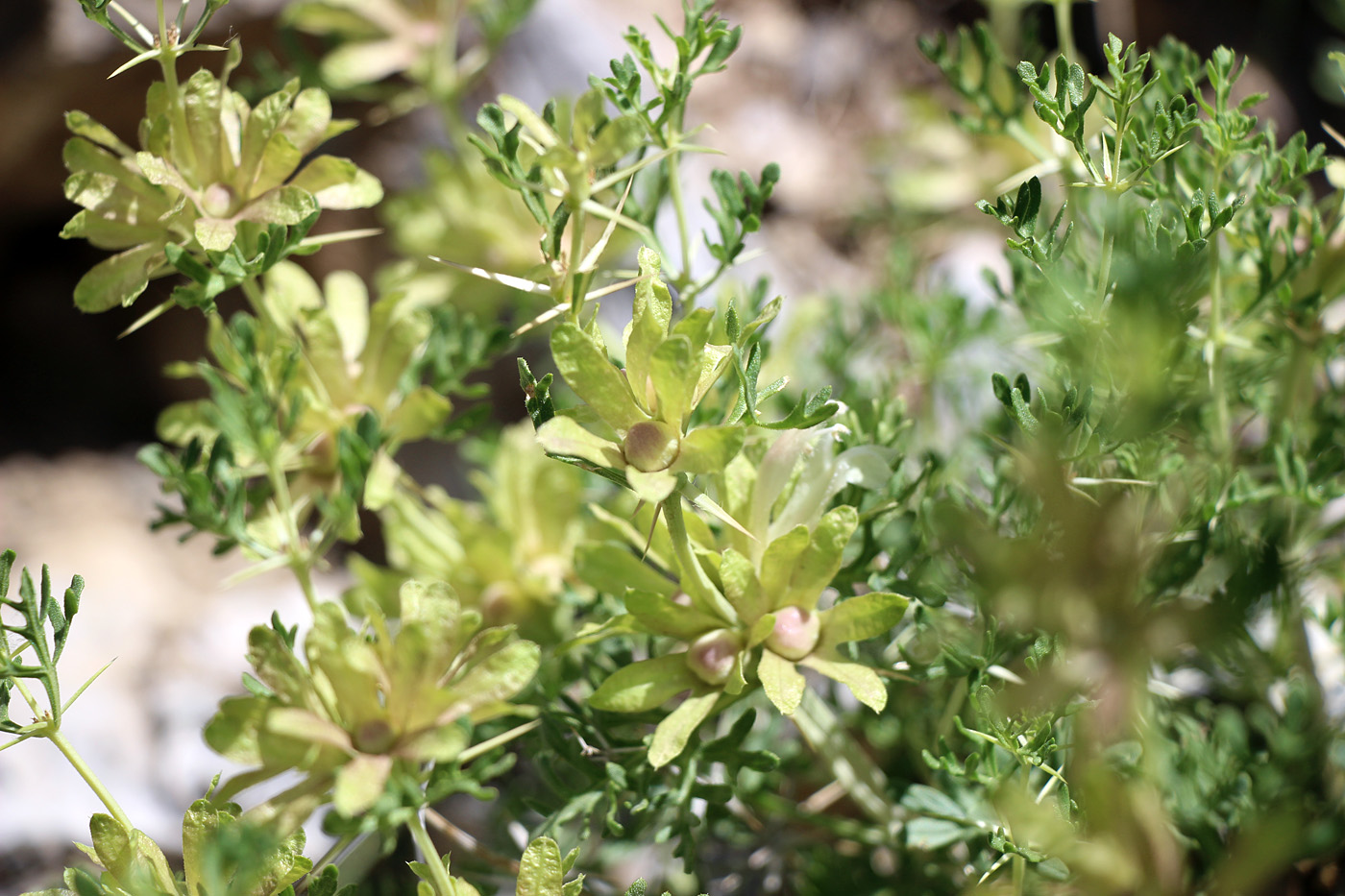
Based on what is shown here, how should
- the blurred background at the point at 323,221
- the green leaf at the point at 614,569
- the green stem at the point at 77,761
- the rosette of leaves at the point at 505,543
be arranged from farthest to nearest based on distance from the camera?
the blurred background at the point at 323,221
the rosette of leaves at the point at 505,543
the green leaf at the point at 614,569
the green stem at the point at 77,761

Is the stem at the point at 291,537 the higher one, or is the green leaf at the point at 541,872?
the stem at the point at 291,537

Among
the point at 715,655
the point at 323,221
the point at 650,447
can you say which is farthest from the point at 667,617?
the point at 323,221

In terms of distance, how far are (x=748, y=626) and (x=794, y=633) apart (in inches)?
1.3

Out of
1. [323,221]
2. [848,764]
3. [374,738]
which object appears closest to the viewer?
[374,738]

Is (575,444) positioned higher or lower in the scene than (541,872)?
higher

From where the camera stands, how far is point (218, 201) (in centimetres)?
72

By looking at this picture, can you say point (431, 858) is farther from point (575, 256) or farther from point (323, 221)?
point (323, 221)

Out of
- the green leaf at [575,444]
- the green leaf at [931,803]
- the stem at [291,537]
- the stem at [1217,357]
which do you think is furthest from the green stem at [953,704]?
the stem at [291,537]

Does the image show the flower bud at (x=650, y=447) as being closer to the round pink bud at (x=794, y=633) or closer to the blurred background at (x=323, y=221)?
the round pink bud at (x=794, y=633)

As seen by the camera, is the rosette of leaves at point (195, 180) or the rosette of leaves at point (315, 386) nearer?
the rosette of leaves at point (195, 180)

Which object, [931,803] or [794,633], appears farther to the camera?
[931,803]

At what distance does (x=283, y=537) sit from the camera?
89 cm

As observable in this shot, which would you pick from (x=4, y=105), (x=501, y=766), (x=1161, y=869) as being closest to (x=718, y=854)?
(x=501, y=766)

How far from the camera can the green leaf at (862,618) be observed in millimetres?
638
